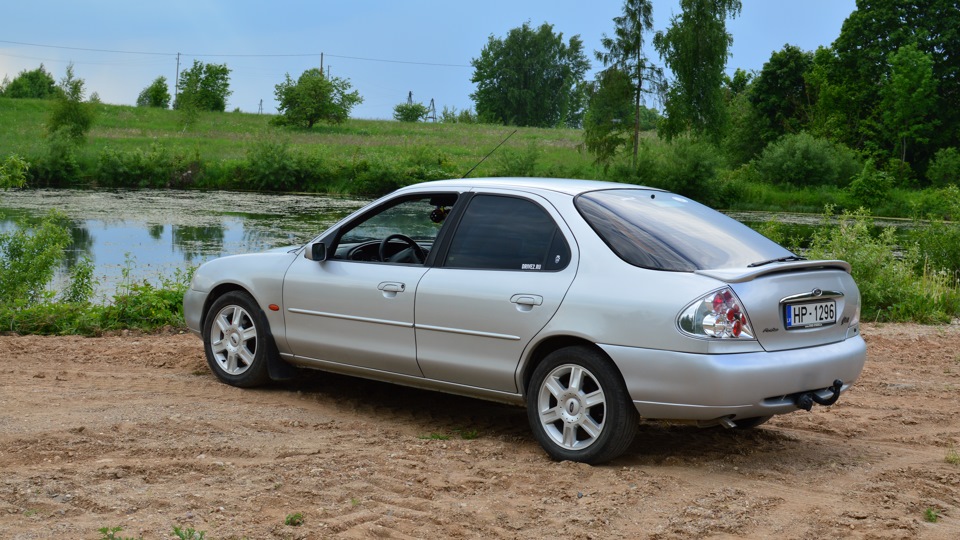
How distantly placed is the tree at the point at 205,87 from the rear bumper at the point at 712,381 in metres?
70.3

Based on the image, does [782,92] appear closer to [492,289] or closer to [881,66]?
[881,66]

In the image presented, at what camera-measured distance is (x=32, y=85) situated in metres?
117

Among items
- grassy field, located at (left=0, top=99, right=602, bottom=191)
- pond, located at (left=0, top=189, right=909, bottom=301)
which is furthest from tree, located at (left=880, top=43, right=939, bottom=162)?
grassy field, located at (left=0, top=99, right=602, bottom=191)

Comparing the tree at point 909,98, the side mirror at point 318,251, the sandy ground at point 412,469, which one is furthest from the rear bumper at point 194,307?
the tree at point 909,98

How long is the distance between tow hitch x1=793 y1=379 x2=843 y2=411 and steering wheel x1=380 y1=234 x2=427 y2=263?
2423 millimetres

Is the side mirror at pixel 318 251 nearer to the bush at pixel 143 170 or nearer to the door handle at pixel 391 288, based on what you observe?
the door handle at pixel 391 288

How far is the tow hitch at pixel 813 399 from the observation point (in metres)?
5.38

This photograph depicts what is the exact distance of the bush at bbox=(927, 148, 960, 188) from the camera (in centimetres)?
5106

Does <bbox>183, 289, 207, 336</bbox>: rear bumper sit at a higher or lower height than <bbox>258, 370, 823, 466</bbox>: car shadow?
Answer: higher

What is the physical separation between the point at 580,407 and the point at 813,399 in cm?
121

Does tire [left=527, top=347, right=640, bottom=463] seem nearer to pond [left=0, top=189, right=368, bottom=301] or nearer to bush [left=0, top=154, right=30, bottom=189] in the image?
pond [left=0, top=189, right=368, bottom=301]

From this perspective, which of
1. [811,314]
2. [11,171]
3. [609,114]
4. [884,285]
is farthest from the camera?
[609,114]

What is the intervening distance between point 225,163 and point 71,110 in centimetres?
Answer: 1295

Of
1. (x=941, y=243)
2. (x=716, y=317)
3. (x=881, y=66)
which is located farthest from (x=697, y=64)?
(x=716, y=317)
